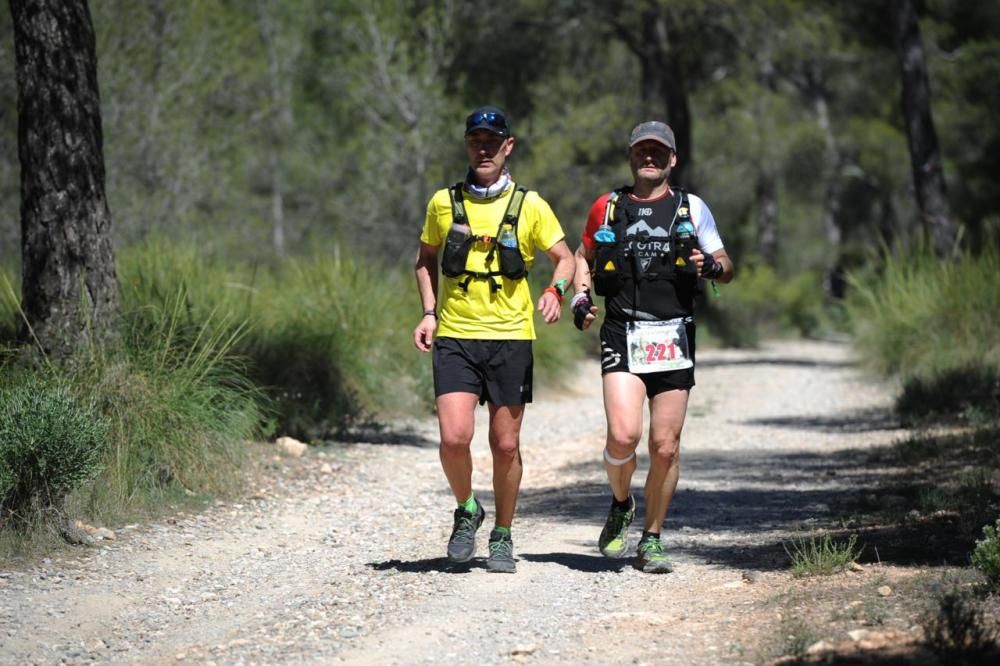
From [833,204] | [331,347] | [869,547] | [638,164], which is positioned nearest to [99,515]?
[638,164]

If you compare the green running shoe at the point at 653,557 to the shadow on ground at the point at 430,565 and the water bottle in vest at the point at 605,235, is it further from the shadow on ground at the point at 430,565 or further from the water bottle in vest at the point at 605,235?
the water bottle in vest at the point at 605,235

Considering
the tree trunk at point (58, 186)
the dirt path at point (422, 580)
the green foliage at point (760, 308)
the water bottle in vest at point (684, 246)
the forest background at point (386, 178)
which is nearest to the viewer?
the dirt path at point (422, 580)

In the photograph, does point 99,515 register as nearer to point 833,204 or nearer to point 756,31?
point 756,31

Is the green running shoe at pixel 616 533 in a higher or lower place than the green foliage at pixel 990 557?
lower

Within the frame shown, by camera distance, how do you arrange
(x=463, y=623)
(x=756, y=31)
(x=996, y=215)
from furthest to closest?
(x=996, y=215) < (x=756, y=31) < (x=463, y=623)

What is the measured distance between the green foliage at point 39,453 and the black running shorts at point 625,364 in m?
2.86

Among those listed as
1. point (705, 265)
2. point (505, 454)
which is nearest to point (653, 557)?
point (505, 454)

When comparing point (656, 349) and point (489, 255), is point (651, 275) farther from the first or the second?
point (489, 255)

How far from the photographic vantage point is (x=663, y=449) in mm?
7227

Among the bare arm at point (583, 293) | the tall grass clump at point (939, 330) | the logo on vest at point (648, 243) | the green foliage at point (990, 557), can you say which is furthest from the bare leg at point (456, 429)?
the tall grass clump at point (939, 330)

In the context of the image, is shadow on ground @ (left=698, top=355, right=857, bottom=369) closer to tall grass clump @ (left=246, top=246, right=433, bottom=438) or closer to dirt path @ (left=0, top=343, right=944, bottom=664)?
tall grass clump @ (left=246, top=246, right=433, bottom=438)

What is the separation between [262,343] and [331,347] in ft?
2.81

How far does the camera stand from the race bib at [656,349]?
23.3 feet

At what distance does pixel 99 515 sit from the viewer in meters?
8.41
